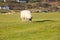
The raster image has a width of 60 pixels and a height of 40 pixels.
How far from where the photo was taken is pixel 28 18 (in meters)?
30.2

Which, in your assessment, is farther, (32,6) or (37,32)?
(32,6)

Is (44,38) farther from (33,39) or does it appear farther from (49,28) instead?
(49,28)

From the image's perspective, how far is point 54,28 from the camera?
2223 centimetres

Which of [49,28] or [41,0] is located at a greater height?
[49,28]

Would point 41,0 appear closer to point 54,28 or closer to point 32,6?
point 32,6

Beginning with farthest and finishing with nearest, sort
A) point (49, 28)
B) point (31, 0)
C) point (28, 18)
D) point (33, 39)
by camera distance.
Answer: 1. point (31, 0)
2. point (28, 18)
3. point (49, 28)
4. point (33, 39)

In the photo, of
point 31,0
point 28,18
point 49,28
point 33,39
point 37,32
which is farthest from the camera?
point 31,0

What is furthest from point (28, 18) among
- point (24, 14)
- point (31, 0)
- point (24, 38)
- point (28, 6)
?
point (31, 0)

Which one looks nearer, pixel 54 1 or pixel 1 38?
pixel 1 38

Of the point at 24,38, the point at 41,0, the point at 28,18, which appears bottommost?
the point at 41,0

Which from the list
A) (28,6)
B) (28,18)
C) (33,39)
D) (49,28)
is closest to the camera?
(33,39)

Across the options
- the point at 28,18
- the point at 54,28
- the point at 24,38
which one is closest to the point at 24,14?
the point at 28,18

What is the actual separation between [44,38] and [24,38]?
1.44 meters

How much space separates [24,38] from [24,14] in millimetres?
13766
